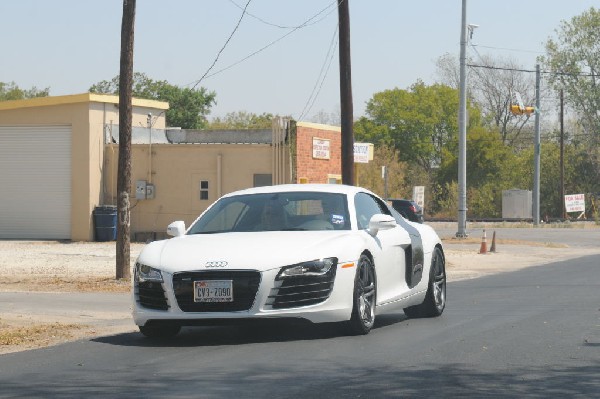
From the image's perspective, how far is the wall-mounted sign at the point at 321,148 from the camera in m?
40.0

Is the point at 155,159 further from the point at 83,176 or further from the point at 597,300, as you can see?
the point at 597,300

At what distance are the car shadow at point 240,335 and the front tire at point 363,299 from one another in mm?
195

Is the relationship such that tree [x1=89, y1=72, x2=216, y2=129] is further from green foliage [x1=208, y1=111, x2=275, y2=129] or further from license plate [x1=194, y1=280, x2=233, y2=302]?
license plate [x1=194, y1=280, x2=233, y2=302]

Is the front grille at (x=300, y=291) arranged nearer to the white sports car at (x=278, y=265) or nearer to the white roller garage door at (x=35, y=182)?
the white sports car at (x=278, y=265)

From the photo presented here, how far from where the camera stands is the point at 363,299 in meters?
12.0

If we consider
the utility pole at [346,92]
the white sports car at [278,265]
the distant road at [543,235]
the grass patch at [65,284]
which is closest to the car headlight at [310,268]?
the white sports car at [278,265]

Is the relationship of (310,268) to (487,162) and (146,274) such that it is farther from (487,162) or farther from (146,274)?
(487,162)

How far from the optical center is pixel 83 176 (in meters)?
39.0

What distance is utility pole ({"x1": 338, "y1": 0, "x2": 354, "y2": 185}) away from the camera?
A: 2700 centimetres

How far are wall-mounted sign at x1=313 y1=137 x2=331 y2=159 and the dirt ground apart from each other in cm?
501

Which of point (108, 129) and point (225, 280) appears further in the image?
point (108, 129)

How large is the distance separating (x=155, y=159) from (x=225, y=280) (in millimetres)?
28809

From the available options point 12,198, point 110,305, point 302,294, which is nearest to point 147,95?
point 12,198

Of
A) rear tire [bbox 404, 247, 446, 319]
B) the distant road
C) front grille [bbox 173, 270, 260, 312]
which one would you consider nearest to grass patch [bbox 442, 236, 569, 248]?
the distant road
